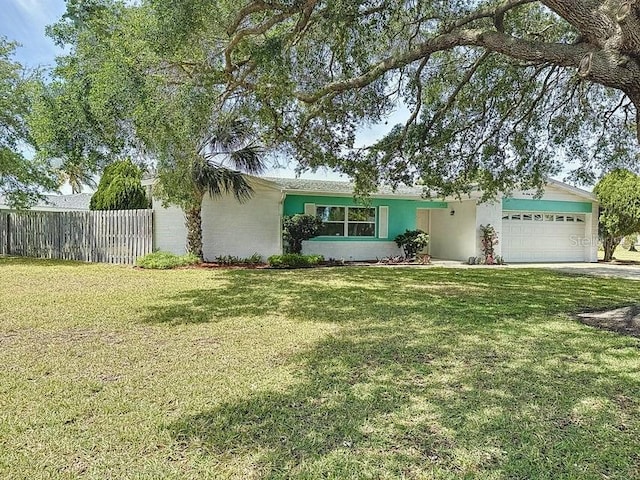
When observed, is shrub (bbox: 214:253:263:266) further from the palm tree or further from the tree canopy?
the tree canopy

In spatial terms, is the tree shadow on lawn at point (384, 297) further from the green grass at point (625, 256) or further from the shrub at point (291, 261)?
the green grass at point (625, 256)

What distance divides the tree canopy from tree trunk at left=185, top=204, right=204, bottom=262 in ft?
16.0

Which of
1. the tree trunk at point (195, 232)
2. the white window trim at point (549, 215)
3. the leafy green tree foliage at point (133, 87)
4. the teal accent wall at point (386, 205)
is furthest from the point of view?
the white window trim at point (549, 215)

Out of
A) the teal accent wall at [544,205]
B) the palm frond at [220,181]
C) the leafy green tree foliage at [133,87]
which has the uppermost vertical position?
the leafy green tree foliage at [133,87]

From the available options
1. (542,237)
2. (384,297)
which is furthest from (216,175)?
Answer: (542,237)

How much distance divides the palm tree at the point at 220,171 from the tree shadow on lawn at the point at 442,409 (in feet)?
28.2

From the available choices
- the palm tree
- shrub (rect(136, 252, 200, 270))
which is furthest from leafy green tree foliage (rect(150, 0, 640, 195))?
shrub (rect(136, 252, 200, 270))

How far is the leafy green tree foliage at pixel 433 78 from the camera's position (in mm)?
6207

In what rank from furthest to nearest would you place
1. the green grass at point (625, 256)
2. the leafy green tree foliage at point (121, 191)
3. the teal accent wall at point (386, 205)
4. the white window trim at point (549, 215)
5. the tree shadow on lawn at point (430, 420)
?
the green grass at point (625, 256), the white window trim at point (549, 215), the teal accent wall at point (386, 205), the leafy green tree foliage at point (121, 191), the tree shadow on lawn at point (430, 420)

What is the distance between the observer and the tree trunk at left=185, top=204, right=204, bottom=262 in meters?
14.9

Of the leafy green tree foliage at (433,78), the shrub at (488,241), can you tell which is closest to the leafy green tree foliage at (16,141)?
the leafy green tree foliage at (433,78)

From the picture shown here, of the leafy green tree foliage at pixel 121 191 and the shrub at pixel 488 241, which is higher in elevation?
the leafy green tree foliage at pixel 121 191

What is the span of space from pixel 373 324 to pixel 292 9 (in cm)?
513

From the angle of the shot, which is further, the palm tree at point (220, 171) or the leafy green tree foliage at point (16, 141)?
the leafy green tree foliage at point (16, 141)
